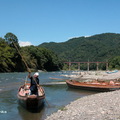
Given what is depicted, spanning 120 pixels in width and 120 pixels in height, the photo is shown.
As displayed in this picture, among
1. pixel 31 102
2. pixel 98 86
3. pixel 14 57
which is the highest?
pixel 14 57

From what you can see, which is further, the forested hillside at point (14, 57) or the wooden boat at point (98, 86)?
the forested hillside at point (14, 57)

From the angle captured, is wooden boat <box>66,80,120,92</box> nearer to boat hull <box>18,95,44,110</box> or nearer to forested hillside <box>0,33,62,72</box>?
boat hull <box>18,95,44,110</box>

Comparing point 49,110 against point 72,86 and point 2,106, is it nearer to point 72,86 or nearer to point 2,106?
point 2,106

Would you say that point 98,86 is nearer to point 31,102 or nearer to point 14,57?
point 31,102

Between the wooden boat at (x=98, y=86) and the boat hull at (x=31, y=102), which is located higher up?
the boat hull at (x=31, y=102)

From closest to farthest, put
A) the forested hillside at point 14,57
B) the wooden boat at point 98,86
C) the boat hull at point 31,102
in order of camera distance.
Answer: the boat hull at point 31,102 → the wooden boat at point 98,86 → the forested hillside at point 14,57

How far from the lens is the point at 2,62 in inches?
3172

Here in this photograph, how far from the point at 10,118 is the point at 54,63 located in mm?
126906

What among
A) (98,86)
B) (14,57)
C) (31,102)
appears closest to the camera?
(31,102)

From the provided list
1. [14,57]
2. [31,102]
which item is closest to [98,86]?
[31,102]

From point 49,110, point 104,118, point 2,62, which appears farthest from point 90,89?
point 2,62

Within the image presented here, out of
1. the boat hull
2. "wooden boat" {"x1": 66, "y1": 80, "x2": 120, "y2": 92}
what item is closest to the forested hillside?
"wooden boat" {"x1": 66, "y1": 80, "x2": 120, "y2": 92}

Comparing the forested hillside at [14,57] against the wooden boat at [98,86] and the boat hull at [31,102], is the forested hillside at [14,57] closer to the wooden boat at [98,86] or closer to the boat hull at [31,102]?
the wooden boat at [98,86]

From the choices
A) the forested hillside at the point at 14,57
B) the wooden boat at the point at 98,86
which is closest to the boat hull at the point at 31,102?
the wooden boat at the point at 98,86
